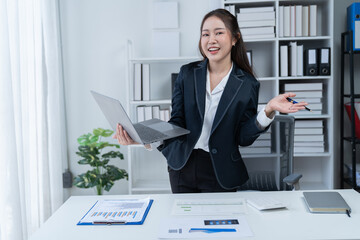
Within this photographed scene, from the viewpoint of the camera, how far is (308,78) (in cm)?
321

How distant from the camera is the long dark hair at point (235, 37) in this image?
197 cm

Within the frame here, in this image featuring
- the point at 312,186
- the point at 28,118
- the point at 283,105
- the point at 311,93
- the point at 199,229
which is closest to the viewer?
the point at 199,229

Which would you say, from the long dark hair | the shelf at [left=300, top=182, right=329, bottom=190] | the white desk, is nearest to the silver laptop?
the white desk

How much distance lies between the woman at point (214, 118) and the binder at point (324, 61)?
1467 millimetres

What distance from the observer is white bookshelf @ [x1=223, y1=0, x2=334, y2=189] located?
3217 millimetres

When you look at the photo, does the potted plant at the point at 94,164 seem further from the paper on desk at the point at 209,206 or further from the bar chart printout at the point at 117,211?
the paper on desk at the point at 209,206

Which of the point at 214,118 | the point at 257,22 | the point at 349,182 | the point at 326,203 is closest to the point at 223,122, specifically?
the point at 214,118

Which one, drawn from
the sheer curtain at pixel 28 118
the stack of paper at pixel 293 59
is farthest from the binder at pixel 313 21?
the sheer curtain at pixel 28 118

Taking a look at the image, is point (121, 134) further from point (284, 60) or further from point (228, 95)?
point (284, 60)

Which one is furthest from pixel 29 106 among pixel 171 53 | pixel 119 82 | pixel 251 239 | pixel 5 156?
pixel 251 239

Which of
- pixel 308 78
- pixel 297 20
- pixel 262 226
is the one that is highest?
pixel 297 20

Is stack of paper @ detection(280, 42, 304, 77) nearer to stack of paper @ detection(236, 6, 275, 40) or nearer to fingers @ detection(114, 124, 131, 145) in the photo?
stack of paper @ detection(236, 6, 275, 40)

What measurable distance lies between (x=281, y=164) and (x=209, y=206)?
659 millimetres

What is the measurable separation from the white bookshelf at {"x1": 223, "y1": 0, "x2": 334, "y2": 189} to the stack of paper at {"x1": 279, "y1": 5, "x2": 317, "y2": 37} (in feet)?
0.17
